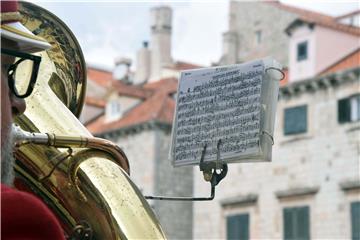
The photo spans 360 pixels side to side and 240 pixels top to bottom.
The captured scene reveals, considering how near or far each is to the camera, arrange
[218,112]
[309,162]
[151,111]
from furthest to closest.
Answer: [151,111] → [309,162] → [218,112]

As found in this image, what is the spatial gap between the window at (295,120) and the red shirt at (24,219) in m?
25.4

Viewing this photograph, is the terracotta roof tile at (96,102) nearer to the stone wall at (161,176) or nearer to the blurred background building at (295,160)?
the blurred background building at (295,160)

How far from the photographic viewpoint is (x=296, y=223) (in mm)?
26875

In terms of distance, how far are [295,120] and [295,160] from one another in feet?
3.28

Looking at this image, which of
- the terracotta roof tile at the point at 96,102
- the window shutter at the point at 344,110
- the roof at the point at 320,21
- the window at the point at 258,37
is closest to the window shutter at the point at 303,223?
the window shutter at the point at 344,110

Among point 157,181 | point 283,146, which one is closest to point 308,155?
point 283,146

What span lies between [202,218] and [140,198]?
27381mm

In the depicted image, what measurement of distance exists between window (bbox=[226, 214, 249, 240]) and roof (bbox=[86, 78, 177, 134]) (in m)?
4.77

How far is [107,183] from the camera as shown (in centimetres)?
312

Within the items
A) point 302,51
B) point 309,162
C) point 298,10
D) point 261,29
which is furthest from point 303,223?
point 298,10

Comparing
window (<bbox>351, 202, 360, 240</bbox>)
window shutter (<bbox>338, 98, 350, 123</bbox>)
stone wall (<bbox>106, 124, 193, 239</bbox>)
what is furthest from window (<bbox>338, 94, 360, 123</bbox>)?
stone wall (<bbox>106, 124, 193, 239</bbox>)

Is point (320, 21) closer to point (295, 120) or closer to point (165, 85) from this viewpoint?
point (295, 120)

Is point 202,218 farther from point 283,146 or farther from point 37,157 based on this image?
point 37,157

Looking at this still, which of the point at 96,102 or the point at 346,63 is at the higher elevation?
the point at 96,102
